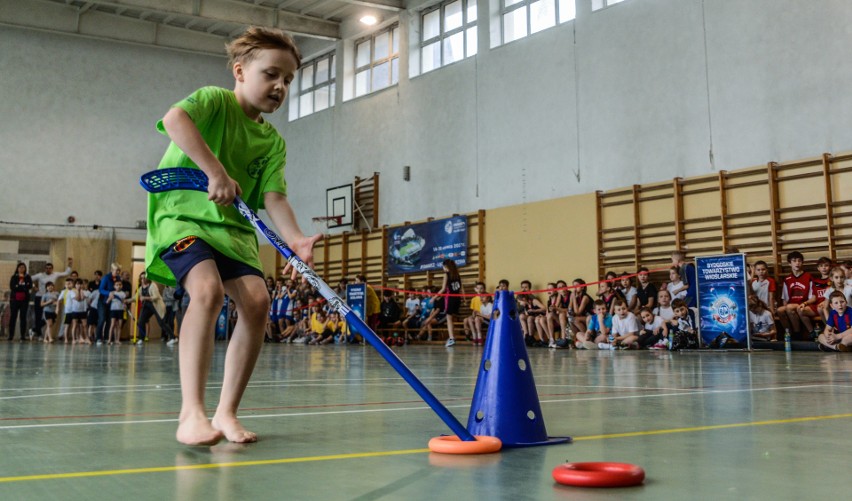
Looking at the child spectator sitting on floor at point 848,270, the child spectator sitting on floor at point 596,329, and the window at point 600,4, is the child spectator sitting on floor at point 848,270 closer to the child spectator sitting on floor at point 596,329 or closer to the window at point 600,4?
the child spectator sitting on floor at point 596,329

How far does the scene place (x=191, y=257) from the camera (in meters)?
2.21

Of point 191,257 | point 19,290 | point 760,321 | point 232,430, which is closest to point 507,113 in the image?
point 760,321

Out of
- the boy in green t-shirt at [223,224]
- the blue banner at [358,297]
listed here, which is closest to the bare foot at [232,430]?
the boy in green t-shirt at [223,224]

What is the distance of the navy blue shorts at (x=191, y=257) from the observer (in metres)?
2.21

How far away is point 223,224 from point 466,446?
100 cm

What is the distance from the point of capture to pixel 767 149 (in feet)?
36.0

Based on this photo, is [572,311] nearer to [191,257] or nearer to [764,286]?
[764,286]

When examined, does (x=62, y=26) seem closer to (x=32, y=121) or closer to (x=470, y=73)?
(x=32, y=121)

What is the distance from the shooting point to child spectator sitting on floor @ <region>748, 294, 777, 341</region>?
1018cm

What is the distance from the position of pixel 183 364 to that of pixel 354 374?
10.8 ft

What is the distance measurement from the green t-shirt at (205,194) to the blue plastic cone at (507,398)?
30.3 inches

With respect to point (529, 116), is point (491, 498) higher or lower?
lower

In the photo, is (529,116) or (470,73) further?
(470,73)

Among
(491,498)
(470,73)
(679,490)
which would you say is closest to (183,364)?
(491,498)
